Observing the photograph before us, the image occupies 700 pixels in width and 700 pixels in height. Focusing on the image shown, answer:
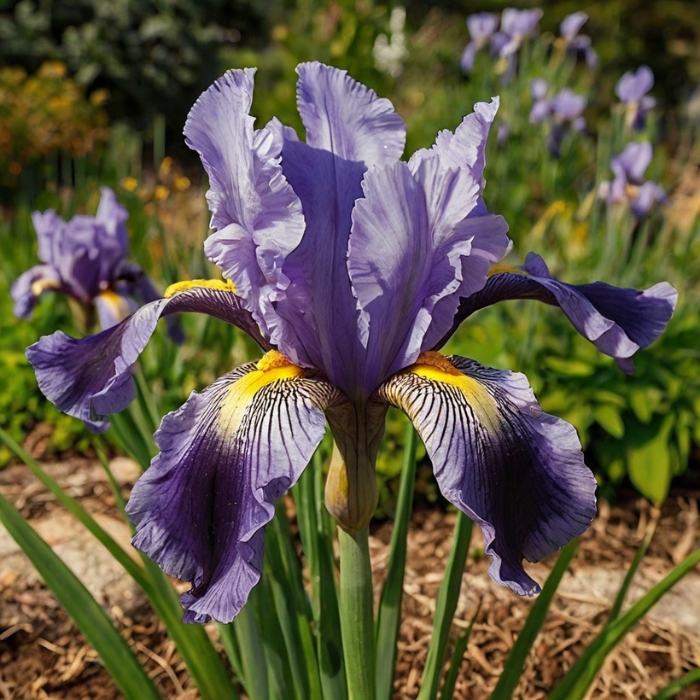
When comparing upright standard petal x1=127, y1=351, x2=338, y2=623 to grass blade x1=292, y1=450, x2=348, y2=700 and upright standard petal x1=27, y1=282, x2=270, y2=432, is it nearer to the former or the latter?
upright standard petal x1=27, y1=282, x2=270, y2=432

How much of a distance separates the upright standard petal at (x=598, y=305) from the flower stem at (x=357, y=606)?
1.09ft

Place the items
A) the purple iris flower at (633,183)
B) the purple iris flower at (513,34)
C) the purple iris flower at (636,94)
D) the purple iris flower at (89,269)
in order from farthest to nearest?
the purple iris flower at (513,34)
the purple iris flower at (636,94)
the purple iris flower at (633,183)
the purple iris flower at (89,269)

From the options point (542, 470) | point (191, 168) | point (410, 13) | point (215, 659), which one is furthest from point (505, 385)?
point (410, 13)

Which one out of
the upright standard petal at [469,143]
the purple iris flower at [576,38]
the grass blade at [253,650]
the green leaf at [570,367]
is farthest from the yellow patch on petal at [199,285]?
the purple iris flower at [576,38]

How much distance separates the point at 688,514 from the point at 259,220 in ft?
7.86

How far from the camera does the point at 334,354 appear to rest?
1.03 metres

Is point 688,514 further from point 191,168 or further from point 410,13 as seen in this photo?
point 410,13

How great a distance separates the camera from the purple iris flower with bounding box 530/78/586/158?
4.36 m

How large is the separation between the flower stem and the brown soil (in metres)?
0.80

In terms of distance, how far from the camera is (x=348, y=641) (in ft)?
3.56

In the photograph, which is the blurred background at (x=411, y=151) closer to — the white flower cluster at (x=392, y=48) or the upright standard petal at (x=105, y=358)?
the white flower cluster at (x=392, y=48)

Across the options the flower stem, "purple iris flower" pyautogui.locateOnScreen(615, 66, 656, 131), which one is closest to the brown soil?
the flower stem

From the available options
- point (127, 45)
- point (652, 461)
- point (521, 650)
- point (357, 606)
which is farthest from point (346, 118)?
point (127, 45)

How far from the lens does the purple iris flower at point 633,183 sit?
3.40 meters
